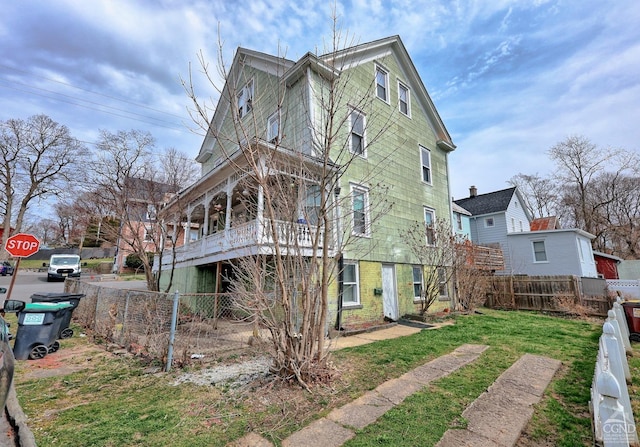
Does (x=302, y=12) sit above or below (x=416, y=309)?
above

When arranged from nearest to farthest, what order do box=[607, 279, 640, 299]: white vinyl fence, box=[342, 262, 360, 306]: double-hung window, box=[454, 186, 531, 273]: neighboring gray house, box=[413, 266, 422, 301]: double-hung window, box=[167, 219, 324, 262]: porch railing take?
box=[167, 219, 324, 262]: porch railing
box=[342, 262, 360, 306]: double-hung window
box=[413, 266, 422, 301]: double-hung window
box=[607, 279, 640, 299]: white vinyl fence
box=[454, 186, 531, 273]: neighboring gray house

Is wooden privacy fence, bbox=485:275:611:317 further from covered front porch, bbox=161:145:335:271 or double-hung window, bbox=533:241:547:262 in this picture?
covered front porch, bbox=161:145:335:271

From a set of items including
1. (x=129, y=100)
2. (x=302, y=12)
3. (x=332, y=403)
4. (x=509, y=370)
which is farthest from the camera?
(x=129, y=100)

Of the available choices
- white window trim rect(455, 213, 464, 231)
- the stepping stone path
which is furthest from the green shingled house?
white window trim rect(455, 213, 464, 231)

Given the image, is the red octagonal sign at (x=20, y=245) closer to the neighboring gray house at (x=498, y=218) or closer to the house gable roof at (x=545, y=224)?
the neighboring gray house at (x=498, y=218)

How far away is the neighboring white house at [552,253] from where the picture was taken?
1858cm

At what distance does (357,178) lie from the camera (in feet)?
36.2

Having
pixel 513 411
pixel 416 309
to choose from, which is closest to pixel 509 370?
pixel 513 411

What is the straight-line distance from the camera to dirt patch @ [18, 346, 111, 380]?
511 cm

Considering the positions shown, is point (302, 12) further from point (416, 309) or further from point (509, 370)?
point (416, 309)

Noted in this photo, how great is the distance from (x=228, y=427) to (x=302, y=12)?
7.26 m

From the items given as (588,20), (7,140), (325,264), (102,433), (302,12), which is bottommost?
(102,433)

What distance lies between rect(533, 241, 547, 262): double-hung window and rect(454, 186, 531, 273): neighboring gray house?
1.63m

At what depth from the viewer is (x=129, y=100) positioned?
16438 mm
